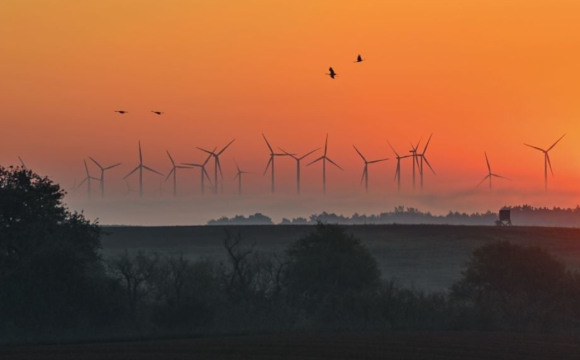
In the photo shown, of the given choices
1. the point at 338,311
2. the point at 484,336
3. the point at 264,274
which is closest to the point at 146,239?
the point at 264,274

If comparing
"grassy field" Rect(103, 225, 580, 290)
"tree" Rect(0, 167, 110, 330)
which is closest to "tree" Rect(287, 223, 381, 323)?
"tree" Rect(0, 167, 110, 330)

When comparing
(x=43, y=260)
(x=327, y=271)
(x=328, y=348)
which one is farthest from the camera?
(x=327, y=271)

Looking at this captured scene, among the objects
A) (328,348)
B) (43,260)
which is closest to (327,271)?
(43,260)

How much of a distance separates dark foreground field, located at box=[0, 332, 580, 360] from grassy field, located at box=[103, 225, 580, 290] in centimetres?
4688

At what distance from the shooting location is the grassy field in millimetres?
112750

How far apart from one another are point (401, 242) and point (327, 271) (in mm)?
50262

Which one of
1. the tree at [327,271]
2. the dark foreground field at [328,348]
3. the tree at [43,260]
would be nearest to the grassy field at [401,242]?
the tree at [327,271]

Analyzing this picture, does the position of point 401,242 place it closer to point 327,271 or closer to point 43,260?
point 327,271

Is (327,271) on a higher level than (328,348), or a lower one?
higher

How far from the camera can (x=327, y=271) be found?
77.7 m

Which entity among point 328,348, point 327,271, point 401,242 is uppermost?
point 401,242

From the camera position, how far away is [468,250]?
399 ft

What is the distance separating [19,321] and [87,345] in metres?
10.0

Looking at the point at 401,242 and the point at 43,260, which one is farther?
the point at 401,242
